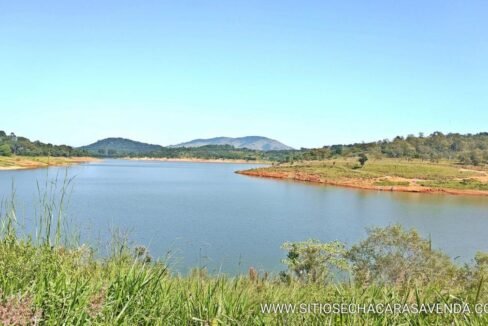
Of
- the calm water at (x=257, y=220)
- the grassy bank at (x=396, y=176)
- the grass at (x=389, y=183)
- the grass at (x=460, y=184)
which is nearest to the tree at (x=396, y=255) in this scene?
the calm water at (x=257, y=220)

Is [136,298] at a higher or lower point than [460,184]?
higher

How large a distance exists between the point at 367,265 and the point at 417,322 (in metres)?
12.6

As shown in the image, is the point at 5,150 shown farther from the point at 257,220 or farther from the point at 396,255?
the point at 396,255

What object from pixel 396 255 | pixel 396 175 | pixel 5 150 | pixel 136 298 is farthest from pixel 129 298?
pixel 396 175

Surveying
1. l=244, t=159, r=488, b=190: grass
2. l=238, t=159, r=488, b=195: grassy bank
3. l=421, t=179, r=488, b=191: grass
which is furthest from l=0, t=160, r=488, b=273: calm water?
l=244, t=159, r=488, b=190: grass

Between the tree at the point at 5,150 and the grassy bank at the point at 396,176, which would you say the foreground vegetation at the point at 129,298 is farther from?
the grassy bank at the point at 396,176

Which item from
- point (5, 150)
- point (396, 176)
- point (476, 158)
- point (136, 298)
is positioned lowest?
point (396, 176)

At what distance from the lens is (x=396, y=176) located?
7462 centimetres

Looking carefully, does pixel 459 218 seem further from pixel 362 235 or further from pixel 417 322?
pixel 417 322

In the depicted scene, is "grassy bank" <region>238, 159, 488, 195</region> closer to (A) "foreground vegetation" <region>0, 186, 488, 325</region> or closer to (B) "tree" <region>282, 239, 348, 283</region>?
(B) "tree" <region>282, 239, 348, 283</region>

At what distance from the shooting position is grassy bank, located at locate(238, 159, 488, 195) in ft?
220

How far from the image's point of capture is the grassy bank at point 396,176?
67.1 m

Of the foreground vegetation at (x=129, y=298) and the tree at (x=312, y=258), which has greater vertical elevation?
the foreground vegetation at (x=129, y=298)

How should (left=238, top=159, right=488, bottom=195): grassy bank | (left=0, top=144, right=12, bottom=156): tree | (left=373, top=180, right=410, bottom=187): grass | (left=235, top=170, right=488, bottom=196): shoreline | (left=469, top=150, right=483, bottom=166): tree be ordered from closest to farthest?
(left=0, top=144, right=12, bottom=156): tree
(left=235, top=170, right=488, bottom=196): shoreline
(left=238, top=159, right=488, bottom=195): grassy bank
(left=373, top=180, right=410, bottom=187): grass
(left=469, top=150, right=483, bottom=166): tree
